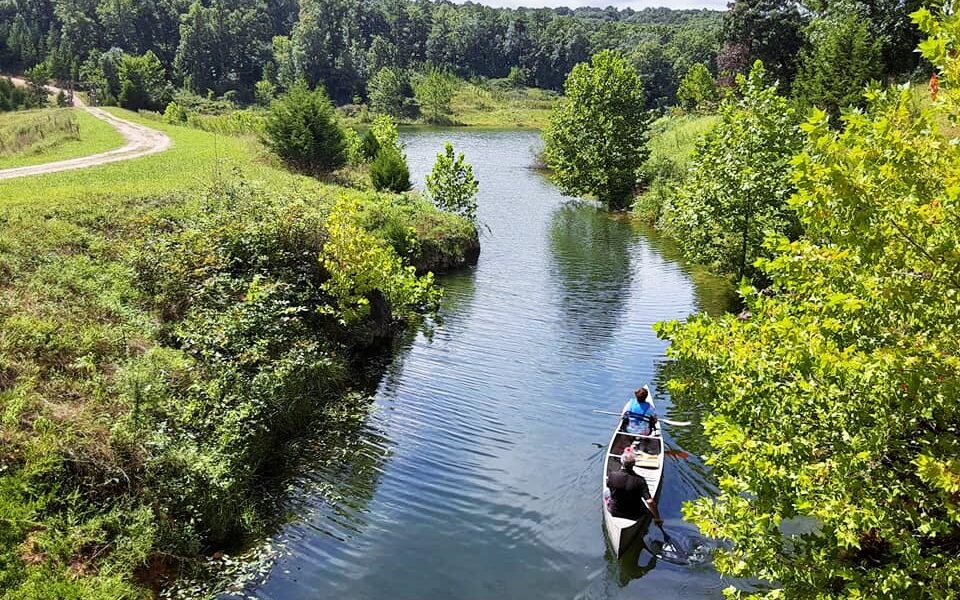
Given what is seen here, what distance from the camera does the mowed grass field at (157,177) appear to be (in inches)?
849

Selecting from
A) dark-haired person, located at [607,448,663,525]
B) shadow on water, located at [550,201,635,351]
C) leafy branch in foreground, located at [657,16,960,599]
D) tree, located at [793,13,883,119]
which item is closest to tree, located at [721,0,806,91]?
tree, located at [793,13,883,119]

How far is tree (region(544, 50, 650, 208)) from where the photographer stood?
46562 millimetres

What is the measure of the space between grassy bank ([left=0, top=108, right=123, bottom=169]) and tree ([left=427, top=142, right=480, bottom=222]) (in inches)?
718

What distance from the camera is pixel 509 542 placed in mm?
13008

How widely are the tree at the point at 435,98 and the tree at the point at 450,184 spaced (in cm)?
8548

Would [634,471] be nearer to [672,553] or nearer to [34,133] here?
[672,553]

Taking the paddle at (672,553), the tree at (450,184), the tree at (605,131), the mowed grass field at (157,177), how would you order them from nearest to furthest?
the paddle at (672,553) → the mowed grass field at (157,177) → the tree at (450,184) → the tree at (605,131)

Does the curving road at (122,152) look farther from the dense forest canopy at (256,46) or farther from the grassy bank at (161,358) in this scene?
the dense forest canopy at (256,46)

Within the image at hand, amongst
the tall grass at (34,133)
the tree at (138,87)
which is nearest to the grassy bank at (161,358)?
the tall grass at (34,133)

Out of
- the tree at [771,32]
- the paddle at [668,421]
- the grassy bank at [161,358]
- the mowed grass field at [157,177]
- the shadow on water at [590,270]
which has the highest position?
the tree at [771,32]

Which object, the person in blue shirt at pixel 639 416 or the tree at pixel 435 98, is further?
the tree at pixel 435 98

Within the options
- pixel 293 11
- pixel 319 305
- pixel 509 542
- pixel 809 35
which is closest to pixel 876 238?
pixel 509 542

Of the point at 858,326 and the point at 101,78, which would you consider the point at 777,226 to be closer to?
the point at 858,326

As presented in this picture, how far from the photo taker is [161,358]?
14094 mm
